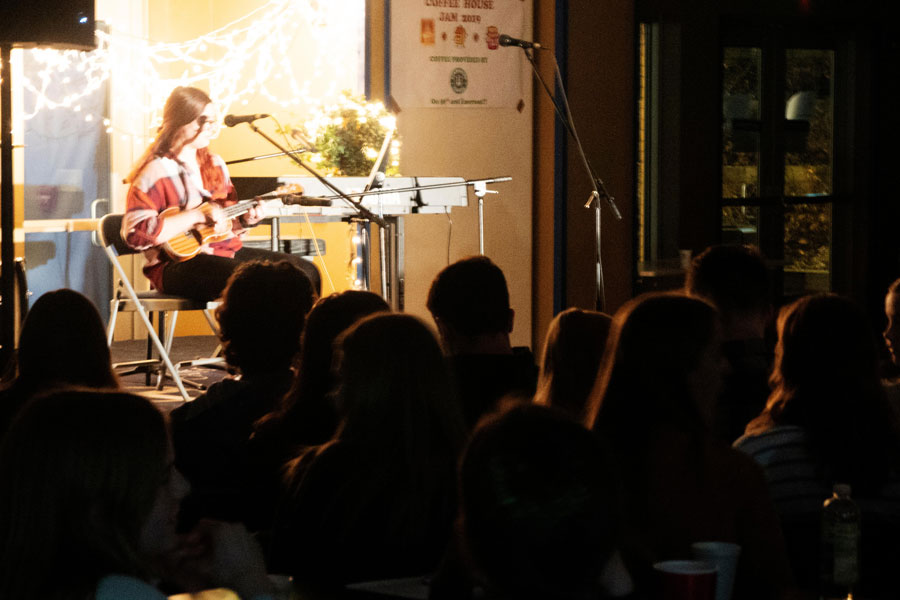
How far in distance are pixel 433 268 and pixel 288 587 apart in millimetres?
4882

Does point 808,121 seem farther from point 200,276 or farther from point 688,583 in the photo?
point 688,583

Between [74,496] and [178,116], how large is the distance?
4.27 meters

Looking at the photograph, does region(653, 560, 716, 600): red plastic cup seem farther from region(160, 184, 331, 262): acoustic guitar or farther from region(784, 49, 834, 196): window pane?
region(784, 49, 834, 196): window pane

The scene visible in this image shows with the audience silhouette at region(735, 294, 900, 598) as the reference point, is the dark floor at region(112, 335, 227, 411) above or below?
below

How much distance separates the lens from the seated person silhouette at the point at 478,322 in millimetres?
2787

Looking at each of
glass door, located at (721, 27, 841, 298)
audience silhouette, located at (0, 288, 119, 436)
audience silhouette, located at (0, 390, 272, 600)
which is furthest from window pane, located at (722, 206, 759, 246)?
audience silhouette, located at (0, 390, 272, 600)

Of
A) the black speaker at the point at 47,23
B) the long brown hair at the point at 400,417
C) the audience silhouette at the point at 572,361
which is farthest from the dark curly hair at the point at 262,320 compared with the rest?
the black speaker at the point at 47,23

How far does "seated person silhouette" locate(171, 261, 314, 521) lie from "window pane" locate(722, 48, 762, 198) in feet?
14.3

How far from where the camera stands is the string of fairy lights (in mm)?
7531

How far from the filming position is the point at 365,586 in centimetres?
148

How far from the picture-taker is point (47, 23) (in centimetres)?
401

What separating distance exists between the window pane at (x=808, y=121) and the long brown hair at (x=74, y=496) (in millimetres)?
6224

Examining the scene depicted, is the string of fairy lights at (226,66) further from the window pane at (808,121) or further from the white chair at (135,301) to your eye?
the window pane at (808,121)

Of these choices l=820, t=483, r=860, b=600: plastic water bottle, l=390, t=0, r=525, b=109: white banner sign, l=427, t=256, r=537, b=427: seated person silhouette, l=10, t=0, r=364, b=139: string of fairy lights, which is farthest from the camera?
l=10, t=0, r=364, b=139: string of fairy lights
